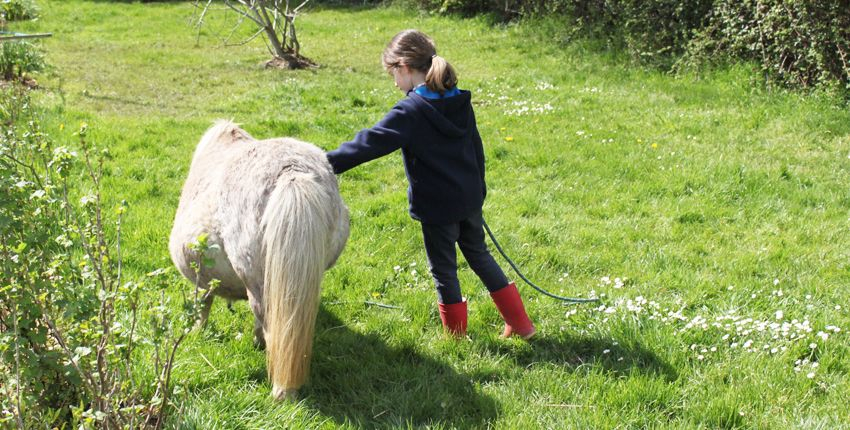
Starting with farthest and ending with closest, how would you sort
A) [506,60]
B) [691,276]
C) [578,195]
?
[506,60], [578,195], [691,276]

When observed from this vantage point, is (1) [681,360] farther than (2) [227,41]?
No

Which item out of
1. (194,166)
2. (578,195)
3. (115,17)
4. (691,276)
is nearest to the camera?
(194,166)

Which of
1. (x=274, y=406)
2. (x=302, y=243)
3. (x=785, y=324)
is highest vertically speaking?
(x=302, y=243)

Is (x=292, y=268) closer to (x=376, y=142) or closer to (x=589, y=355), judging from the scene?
(x=376, y=142)

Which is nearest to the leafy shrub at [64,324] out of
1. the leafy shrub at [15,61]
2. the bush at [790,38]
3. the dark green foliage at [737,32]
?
the leafy shrub at [15,61]

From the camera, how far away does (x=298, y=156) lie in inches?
134

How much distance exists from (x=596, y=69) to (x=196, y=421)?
953 cm

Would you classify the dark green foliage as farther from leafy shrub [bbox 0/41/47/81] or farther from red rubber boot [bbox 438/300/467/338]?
leafy shrub [bbox 0/41/47/81]

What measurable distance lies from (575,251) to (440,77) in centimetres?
226

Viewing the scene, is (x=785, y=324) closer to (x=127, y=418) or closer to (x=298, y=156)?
(x=298, y=156)

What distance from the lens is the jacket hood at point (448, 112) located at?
3570 millimetres

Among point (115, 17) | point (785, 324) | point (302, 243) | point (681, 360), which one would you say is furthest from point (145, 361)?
point (115, 17)

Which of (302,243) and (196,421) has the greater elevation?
(302,243)

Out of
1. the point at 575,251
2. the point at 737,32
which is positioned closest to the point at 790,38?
the point at 737,32
